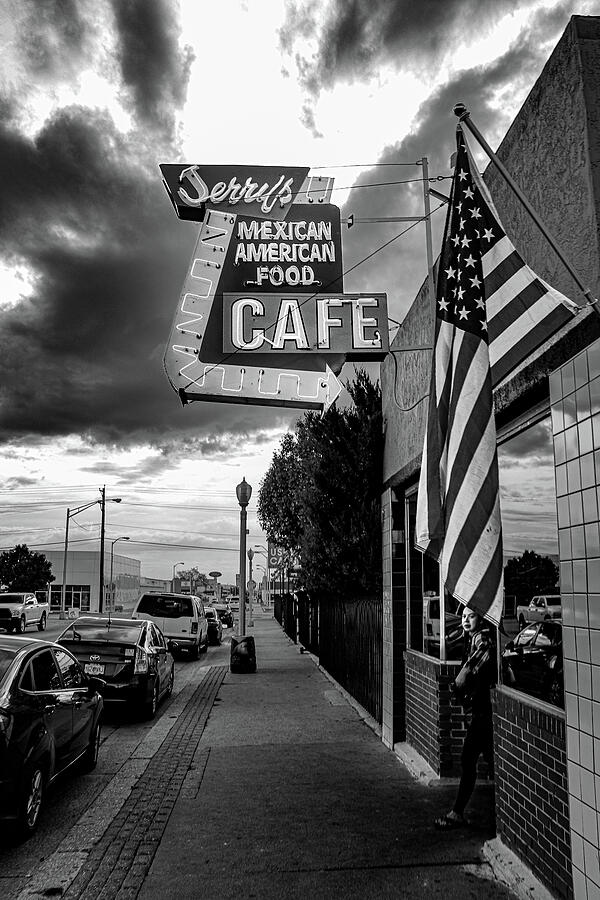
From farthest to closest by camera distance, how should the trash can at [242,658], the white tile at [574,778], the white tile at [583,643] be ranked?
1. the trash can at [242,658]
2. the white tile at [574,778]
3. the white tile at [583,643]

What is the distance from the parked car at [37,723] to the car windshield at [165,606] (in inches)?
544

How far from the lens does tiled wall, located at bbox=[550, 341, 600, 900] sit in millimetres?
3971

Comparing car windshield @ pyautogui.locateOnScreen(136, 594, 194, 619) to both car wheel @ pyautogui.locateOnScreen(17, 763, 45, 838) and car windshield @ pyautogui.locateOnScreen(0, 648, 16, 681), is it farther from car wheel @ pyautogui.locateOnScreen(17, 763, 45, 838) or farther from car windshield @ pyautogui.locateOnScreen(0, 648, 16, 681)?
car wheel @ pyautogui.locateOnScreen(17, 763, 45, 838)

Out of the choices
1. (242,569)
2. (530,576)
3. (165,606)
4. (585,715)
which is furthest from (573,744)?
(165,606)

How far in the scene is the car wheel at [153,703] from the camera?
39.0 feet

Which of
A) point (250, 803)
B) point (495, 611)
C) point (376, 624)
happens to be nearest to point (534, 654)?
point (495, 611)

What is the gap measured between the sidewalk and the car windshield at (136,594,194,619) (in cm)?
1166

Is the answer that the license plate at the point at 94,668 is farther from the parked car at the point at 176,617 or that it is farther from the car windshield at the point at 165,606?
the car windshield at the point at 165,606

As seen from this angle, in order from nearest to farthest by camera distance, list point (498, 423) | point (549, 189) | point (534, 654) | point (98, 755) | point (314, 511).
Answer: point (549, 189), point (534, 654), point (498, 423), point (98, 755), point (314, 511)

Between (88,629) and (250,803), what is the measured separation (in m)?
6.09

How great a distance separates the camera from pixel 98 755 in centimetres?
950

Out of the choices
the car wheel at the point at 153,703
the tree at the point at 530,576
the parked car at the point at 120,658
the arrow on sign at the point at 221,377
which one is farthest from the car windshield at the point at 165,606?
the tree at the point at 530,576

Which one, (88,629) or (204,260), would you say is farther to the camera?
(88,629)

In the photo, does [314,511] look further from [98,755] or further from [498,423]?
[498,423]
